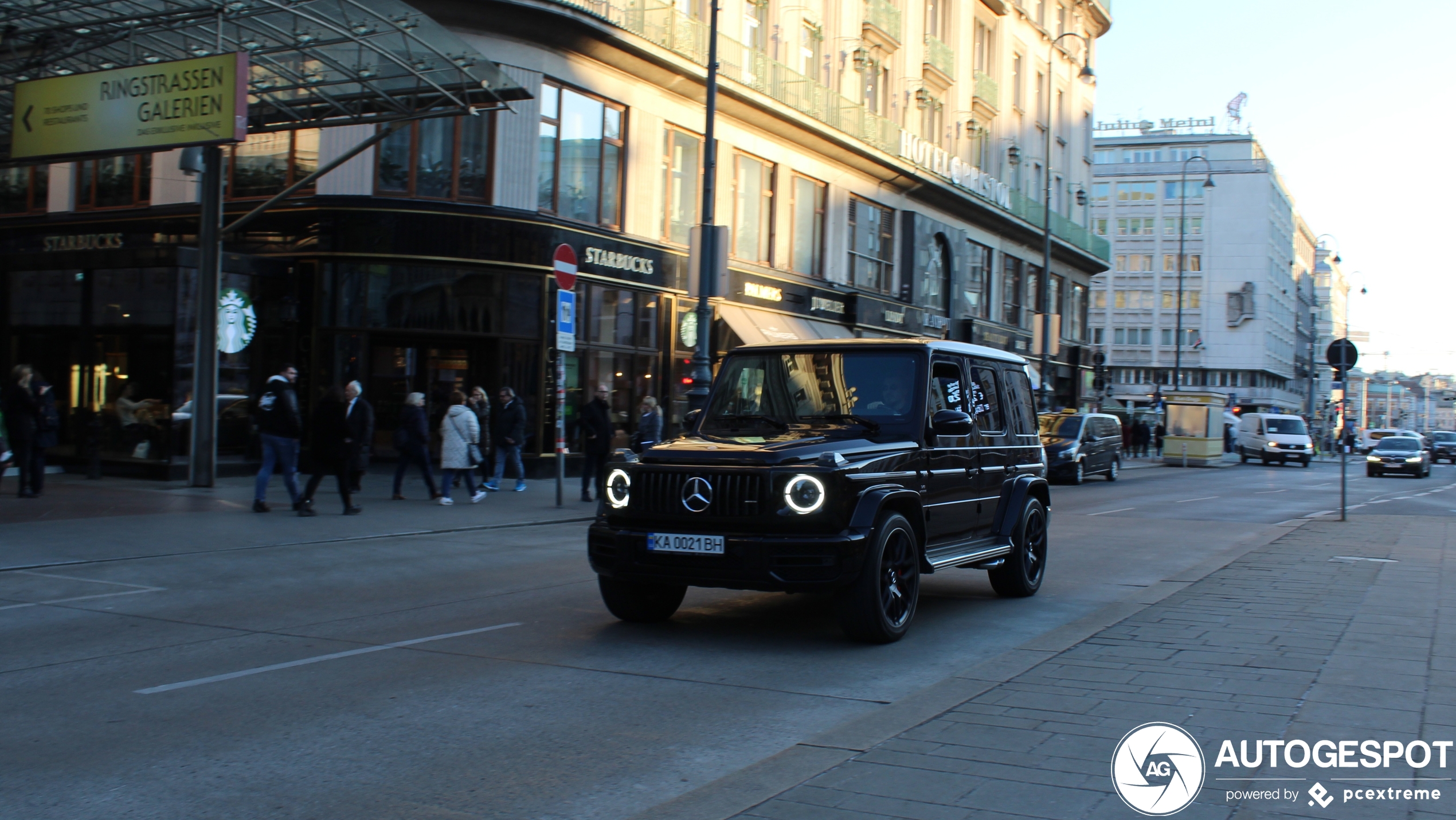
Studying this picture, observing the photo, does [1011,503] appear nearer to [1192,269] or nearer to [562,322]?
[562,322]

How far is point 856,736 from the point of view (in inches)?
199

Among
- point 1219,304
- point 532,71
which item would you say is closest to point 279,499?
point 532,71

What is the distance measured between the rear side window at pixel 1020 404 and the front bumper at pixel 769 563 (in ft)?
10.9

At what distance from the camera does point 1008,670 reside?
20.7 feet

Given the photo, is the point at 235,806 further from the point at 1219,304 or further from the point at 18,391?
the point at 1219,304

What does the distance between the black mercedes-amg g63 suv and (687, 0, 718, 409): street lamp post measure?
10712 millimetres

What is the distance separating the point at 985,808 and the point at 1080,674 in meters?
2.38

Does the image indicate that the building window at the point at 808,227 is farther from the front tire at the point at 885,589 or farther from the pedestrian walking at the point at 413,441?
the front tire at the point at 885,589

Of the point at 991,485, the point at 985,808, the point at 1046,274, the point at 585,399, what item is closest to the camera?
the point at 985,808

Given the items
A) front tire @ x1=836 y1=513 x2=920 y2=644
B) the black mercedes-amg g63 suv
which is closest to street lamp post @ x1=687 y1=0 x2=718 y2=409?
the black mercedes-amg g63 suv

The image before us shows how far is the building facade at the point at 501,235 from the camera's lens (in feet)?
66.6

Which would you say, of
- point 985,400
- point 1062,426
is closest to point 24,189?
point 985,400

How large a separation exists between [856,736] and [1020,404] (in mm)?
5614

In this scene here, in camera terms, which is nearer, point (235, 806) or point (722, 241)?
point (235, 806)
